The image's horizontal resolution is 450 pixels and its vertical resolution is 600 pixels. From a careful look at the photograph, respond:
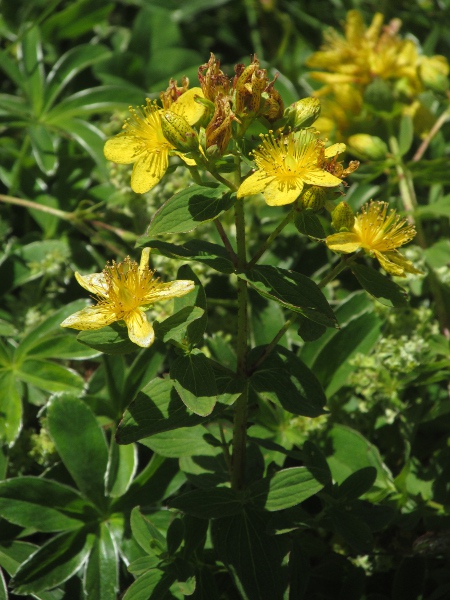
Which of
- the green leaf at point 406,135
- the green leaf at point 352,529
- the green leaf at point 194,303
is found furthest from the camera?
the green leaf at point 406,135

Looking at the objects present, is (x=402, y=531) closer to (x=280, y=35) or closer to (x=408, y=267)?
(x=408, y=267)

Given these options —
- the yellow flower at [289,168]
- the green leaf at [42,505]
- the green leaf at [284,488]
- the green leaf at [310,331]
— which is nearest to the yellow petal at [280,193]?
the yellow flower at [289,168]

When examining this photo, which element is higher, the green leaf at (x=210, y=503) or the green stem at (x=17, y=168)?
the green stem at (x=17, y=168)

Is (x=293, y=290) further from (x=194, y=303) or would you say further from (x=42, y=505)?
(x=42, y=505)

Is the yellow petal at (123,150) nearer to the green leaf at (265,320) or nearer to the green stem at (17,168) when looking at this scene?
the green leaf at (265,320)

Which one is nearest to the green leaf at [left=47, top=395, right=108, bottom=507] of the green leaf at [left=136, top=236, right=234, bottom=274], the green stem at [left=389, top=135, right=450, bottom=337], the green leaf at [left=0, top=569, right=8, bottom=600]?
the green leaf at [left=0, top=569, right=8, bottom=600]

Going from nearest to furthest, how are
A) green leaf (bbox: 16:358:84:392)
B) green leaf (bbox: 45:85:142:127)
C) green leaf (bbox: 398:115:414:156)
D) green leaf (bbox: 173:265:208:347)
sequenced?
green leaf (bbox: 173:265:208:347) → green leaf (bbox: 16:358:84:392) → green leaf (bbox: 398:115:414:156) → green leaf (bbox: 45:85:142:127)

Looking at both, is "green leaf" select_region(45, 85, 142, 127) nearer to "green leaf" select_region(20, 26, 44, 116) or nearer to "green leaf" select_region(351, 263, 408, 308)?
"green leaf" select_region(20, 26, 44, 116)

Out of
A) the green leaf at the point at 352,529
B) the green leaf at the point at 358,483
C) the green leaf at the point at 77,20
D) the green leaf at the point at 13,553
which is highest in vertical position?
the green leaf at the point at 77,20
